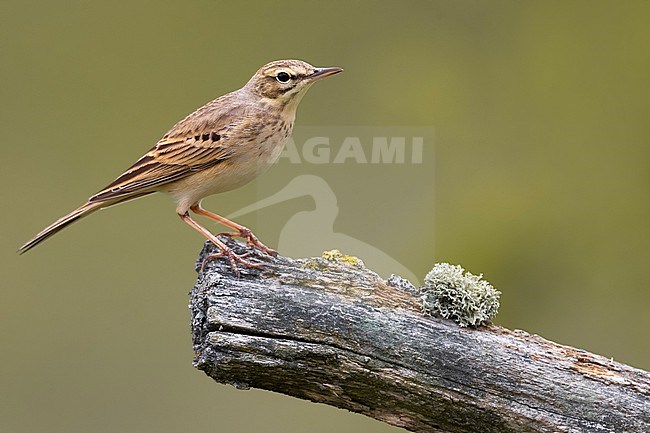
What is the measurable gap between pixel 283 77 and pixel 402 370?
1442 millimetres

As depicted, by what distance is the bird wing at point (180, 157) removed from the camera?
377 cm

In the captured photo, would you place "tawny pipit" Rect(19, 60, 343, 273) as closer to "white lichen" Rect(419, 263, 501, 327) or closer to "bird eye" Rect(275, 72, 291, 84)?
"bird eye" Rect(275, 72, 291, 84)

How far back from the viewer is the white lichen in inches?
131

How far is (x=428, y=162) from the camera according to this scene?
6.05 metres

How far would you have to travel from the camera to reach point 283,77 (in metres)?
3.91

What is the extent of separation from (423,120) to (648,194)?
5.20 feet

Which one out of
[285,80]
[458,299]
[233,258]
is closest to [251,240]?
[233,258]

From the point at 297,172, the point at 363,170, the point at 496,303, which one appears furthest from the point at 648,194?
the point at 496,303

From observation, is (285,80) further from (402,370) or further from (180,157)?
(402,370)

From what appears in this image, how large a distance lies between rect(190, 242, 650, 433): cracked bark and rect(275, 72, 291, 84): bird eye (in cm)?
107

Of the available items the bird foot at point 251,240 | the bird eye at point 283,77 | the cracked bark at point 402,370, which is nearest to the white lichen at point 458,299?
the cracked bark at point 402,370

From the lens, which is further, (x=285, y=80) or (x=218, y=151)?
(x=285, y=80)

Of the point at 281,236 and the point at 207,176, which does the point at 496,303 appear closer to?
the point at 207,176

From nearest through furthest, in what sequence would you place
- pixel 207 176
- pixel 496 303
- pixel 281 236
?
pixel 496 303
pixel 207 176
pixel 281 236
